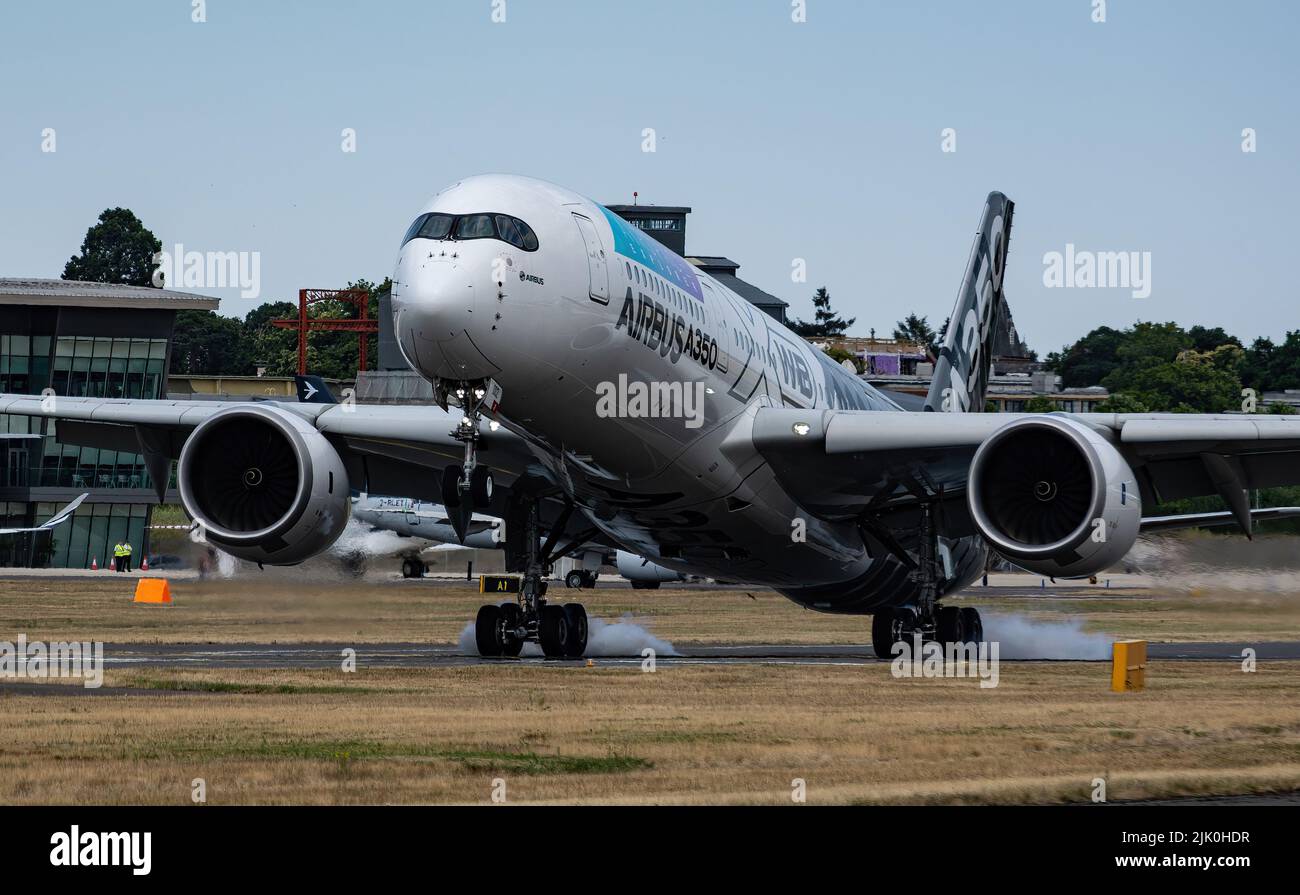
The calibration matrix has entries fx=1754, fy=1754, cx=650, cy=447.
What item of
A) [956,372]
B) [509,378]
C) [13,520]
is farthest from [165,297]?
[509,378]

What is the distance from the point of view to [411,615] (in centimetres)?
4500

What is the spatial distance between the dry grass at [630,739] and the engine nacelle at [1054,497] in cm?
177

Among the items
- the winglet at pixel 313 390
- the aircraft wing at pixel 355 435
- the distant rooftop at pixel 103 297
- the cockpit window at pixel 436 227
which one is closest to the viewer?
the cockpit window at pixel 436 227

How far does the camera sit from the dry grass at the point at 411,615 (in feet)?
112

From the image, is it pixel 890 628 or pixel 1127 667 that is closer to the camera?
pixel 1127 667

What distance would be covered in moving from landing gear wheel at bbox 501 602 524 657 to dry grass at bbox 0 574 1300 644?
6076mm

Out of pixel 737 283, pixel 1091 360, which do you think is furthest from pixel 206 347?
pixel 1091 360

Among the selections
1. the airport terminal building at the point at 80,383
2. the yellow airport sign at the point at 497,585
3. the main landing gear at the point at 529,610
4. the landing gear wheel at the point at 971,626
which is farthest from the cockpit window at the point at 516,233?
the airport terminal building at the point at 80,383

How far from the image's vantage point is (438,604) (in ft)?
170

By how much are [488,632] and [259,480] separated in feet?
14.6

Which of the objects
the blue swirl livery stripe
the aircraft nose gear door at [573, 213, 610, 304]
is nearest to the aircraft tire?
the blue swirl livery stripe

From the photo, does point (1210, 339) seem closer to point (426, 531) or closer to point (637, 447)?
point (426, 531)

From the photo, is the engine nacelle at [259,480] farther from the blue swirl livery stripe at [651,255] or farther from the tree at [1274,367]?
the tree at [1274,367]

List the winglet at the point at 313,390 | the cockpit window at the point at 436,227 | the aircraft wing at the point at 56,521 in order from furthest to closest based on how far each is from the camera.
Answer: the aircraft wing at the point at 56,521 → the winglet at the point at 313,390 → the cockpit window at the point at 436,227
